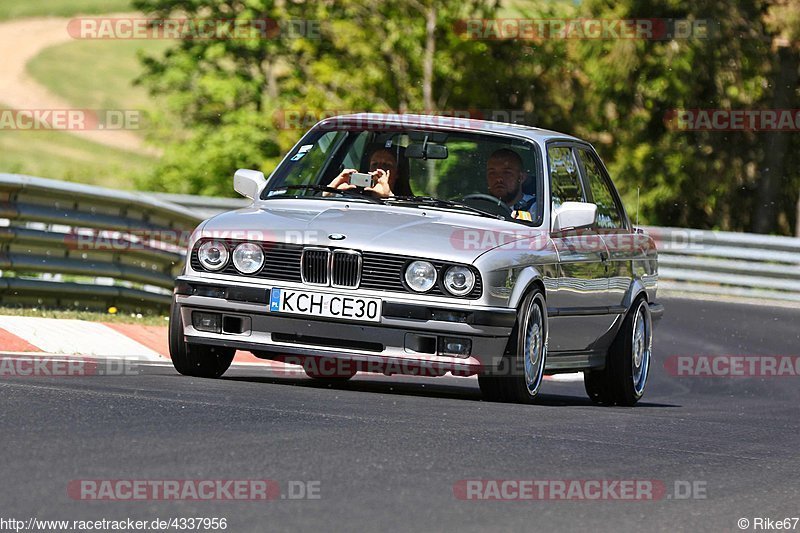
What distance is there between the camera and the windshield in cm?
961

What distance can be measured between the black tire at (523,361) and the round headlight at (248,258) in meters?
1.36

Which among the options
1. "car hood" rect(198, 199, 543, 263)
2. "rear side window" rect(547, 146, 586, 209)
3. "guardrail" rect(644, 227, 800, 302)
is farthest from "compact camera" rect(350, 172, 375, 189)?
"guardrail" rect(644, 227, 800, 302)

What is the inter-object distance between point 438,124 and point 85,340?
3045 millimetres

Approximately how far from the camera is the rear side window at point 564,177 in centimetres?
998

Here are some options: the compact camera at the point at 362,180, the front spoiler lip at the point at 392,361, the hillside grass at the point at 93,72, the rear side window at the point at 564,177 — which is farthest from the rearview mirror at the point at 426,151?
the hillside grass at the point at 93,72

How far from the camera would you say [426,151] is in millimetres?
9844

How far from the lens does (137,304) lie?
47.4 feet

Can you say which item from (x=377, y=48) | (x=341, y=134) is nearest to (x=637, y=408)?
(x=341, y=134)

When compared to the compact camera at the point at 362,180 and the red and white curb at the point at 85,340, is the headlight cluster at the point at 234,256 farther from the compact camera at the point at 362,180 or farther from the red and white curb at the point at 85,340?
Result: the red and white curb at the point at 85,340

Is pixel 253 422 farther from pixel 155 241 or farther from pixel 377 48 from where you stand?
pixel 377 48

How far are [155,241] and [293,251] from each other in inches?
253

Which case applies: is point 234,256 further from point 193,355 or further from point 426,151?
point 426,151

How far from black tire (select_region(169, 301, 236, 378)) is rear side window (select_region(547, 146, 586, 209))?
7.32ft

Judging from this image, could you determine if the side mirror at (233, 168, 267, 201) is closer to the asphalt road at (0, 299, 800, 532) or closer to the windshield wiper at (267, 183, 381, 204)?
the windshield wiper at (267, 183, 381, 204)
